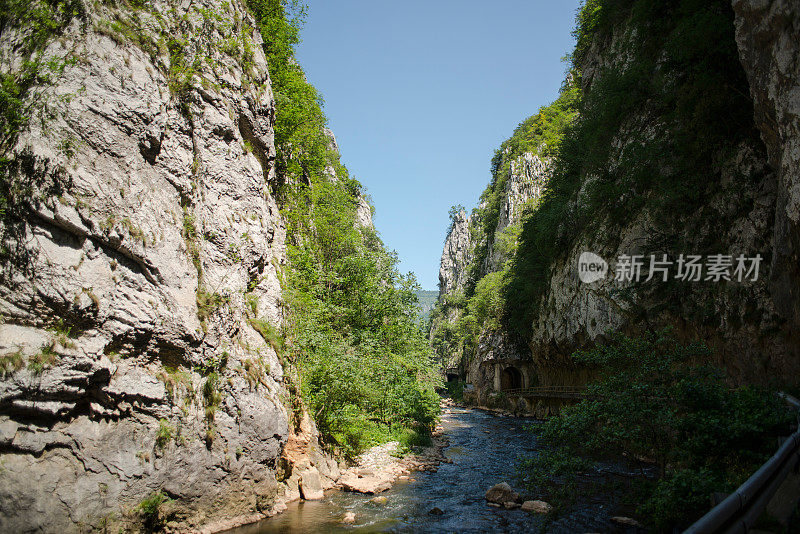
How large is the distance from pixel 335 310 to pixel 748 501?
16.2 m

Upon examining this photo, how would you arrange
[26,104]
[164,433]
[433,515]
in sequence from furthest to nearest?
1. [433,515]
2. [164,433]
3. [26,104]

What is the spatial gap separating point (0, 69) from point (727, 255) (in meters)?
18.7

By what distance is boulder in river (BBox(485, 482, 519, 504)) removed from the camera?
36.0ft

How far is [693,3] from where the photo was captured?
14.1 meters

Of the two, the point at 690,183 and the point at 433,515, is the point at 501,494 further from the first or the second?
the point at 690,183

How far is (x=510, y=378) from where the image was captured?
1735 inches

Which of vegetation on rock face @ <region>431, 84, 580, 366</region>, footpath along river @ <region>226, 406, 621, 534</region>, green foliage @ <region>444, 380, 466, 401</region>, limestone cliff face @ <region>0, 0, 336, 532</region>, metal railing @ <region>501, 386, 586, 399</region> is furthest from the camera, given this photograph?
green foliage @ <region>444, 380, 466, 401</region>

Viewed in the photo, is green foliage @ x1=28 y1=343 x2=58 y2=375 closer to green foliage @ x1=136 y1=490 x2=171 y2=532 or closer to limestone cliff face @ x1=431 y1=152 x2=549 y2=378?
green foliage @ x1=136 y1=490 x2=171 y2=532

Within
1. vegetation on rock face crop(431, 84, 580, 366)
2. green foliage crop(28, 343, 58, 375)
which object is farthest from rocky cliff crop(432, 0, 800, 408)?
vegetation on rock face crop(431, 84, 580, 366)

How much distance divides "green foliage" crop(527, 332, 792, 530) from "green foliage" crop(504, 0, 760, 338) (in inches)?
233

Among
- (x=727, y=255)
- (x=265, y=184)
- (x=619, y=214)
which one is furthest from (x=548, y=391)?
(x=265, y=184)

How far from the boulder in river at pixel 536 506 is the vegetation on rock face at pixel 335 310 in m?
6.23

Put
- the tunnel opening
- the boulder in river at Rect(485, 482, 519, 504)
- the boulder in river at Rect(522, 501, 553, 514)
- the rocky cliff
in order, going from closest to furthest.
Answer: the rocky cliff
the boulder in river at Rect(522, 501, 553, 514)
the boulder in river at Rect(485, 482, 519, 504)
the tunnel opening

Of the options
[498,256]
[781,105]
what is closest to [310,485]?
[781,105]
